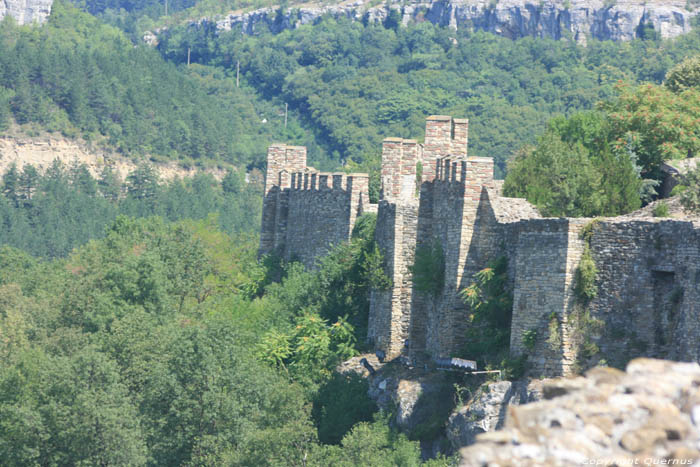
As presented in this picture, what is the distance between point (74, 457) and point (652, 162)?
15.6 meters

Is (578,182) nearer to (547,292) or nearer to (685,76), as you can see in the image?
(547,292)

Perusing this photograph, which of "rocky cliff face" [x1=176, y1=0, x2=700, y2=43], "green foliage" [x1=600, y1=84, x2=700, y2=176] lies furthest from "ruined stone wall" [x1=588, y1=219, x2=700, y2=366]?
"rocky cliff face" [x1=176, y1=0, x2=700, y2=43]

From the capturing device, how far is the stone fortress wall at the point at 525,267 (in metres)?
22.1

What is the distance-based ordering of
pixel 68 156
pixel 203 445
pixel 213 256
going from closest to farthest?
pixel 203 445 < pixel 213 256 < pixel 68 156

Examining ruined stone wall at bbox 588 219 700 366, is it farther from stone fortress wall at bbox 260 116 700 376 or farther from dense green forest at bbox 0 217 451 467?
dense green forest at bbox 0 217 451 467

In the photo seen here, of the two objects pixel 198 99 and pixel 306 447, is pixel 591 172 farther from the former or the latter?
pixel 198 99

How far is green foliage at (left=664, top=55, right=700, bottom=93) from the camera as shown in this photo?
43.5m

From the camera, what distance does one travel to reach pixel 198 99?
17362 centimetres

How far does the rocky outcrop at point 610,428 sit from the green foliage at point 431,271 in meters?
18.3

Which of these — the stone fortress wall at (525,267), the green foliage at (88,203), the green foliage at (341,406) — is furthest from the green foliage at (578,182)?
the green foliage at (88,203)

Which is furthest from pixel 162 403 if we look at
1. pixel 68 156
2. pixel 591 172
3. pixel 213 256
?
pixel 68 156

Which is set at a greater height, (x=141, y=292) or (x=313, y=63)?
(x=313, y=63)

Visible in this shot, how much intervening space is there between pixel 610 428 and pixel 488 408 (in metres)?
14.1

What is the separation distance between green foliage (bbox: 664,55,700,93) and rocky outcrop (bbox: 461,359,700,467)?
3338 cm
